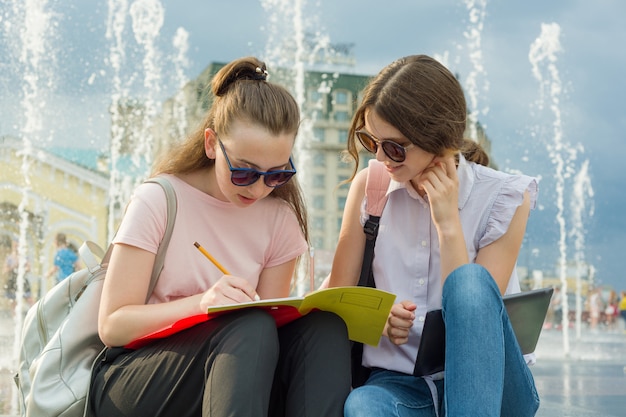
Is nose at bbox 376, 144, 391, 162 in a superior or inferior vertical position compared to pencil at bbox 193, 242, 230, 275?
superior

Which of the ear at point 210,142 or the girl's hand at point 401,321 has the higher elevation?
the ear at point 210,142

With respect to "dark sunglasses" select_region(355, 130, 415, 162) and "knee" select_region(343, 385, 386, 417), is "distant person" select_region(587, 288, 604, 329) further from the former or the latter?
"knee" select_region(343, 385, 386, 417)

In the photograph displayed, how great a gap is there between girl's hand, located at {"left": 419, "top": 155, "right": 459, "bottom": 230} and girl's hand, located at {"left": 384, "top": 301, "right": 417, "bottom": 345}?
23 cm

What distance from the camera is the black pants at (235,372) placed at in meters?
1.83

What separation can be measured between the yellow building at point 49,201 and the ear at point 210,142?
68.5 feet

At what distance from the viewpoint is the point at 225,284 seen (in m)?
2.00

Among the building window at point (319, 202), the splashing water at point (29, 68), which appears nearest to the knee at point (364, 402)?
the splashing water at point (29, 68)

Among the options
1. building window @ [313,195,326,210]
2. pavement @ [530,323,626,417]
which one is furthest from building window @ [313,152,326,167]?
pavement @ [530,323,626,417]

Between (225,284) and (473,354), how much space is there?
23.3 inches

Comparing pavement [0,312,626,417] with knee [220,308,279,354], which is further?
pavement [0,312,626,417]

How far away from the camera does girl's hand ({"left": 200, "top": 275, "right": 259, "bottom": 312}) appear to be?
197cm

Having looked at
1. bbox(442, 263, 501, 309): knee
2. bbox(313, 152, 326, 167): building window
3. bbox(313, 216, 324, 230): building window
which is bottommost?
bbox(313, 216, 324, 230): building window

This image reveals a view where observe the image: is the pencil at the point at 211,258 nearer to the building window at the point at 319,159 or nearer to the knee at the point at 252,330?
the knee at the point at 252,330

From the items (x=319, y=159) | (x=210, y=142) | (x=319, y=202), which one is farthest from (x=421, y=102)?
(x=319, y=159)
